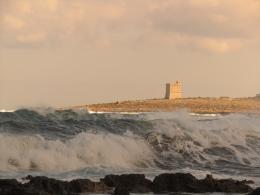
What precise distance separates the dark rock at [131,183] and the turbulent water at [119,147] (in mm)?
2198

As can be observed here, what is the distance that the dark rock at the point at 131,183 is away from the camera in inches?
494

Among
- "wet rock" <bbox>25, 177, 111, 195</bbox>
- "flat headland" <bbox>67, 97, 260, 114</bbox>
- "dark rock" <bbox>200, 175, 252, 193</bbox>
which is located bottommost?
"dark rock" <bbox>200, 175, 252, 193</bbox>

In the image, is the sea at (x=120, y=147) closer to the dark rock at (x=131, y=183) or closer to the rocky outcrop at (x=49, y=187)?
the dark rock at (x=131, y=183)

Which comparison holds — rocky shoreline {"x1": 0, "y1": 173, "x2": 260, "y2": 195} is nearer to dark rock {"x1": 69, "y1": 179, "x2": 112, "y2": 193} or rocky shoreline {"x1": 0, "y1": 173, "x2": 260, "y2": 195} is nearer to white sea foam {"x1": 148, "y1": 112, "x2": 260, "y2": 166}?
dark rock {"x1": 69, "y1": 179, "x2": 112, "y2": 193}

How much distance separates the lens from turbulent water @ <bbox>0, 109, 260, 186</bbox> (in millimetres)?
17389

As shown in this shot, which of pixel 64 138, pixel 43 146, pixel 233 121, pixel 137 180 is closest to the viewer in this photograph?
pixel 137 180

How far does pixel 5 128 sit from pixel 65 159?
5.44 m

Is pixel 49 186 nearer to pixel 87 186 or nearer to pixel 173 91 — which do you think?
pixel 87 186

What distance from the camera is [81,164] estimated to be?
18125 mm

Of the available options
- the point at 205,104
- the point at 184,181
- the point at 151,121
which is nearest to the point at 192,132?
the point at 151,121

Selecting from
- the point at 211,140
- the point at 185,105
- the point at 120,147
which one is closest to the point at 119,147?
the point at 120,147

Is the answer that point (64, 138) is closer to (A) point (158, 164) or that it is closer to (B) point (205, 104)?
(A) point (158, 164)

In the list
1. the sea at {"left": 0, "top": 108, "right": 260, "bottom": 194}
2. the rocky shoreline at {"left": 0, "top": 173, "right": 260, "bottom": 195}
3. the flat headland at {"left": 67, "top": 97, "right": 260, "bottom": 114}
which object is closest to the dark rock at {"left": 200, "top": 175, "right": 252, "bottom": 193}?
the rocky shoreline at {"left": 0, "top": 173, "right": 260, "bottom": 195}

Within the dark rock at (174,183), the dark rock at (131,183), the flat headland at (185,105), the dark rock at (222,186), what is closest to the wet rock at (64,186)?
the dark rock at (131,183)
